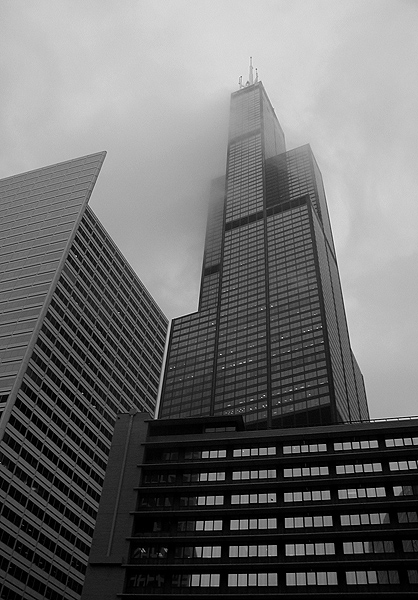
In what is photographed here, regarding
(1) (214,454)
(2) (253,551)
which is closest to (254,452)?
(1) (214,454)

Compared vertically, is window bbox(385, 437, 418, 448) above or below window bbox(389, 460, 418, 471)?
Answer: above

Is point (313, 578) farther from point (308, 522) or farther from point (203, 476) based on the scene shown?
point (203, 476)

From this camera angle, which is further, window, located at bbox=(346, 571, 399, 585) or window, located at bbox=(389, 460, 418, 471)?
window, located at bbox=(389, 460, 418, 471)

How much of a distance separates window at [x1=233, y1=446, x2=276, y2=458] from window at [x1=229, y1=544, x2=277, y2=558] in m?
14.2

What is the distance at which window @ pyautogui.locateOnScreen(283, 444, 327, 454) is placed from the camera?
90.4 m

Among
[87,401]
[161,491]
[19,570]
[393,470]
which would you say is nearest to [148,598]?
[161,491]

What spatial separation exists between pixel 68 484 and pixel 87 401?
1917cm

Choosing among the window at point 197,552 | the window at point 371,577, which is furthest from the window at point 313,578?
the window at point 197,552

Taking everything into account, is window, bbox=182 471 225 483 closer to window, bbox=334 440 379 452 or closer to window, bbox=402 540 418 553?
window, bbox=334 440 379 452

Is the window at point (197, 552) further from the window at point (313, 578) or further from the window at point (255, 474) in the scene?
the window at point (255, 474)

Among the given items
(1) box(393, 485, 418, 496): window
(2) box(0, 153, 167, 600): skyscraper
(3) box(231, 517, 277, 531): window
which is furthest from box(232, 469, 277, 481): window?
(2) box(0, 153, 167, 600): skyscraper

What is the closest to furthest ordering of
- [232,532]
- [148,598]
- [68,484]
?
1. [148,598]
2. [232,532]
3. [68,484]

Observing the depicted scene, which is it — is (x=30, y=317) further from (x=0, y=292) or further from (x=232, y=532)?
(x=232, y=532)

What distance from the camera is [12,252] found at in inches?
5600
